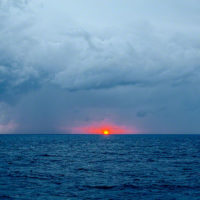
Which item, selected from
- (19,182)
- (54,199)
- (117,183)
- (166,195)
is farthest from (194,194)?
(19,182)

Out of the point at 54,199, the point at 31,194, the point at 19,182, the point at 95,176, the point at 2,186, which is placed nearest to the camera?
the point at 54,199

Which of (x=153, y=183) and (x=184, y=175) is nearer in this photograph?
(x=153, y=183)

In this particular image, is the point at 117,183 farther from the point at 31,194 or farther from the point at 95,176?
the point at 31,194

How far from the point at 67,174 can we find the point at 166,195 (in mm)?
17733

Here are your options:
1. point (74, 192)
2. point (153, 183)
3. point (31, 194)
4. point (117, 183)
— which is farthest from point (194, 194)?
point (31, 194)

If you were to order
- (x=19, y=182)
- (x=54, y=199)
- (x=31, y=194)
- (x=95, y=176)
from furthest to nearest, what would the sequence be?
1. (x=95, y=176)
2. (x=19, y=182)
3. (x=31, y=194)
4. (x=54, y=199)

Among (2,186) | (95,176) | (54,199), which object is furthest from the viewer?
(95,176)

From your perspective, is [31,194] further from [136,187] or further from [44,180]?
[136,187]

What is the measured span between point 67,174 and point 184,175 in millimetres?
19714

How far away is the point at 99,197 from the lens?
26.9m

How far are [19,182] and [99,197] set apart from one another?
42.0 ft

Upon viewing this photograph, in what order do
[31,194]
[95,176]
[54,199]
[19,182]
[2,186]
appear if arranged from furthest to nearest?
1. [95,176]
2. [19,182]
3. [2,186]
4. [31,194]
5. [54,199]

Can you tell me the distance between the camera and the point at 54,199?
25.6m

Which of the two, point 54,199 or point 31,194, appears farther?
point 31,194
